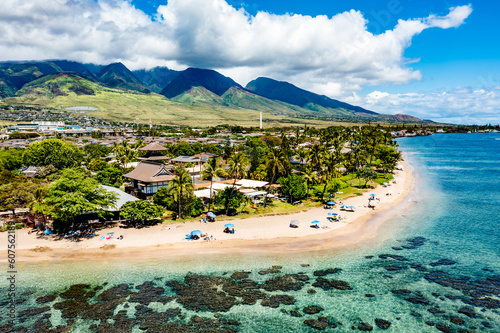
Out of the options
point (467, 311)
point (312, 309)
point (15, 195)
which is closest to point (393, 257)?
point (467, 311)

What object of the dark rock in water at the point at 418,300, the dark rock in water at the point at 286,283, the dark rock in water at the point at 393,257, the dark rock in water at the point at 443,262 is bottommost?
the dark rock in water at the point at 286,283

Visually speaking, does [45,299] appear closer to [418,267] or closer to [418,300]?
[418,300]

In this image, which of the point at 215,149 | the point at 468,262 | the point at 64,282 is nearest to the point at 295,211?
the point at 468,262

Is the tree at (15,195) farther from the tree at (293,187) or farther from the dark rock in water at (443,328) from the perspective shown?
the dark rock in water at (443,328)

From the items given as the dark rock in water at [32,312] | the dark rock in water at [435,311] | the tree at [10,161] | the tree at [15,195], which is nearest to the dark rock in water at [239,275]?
the dark rock in water at [32,312]

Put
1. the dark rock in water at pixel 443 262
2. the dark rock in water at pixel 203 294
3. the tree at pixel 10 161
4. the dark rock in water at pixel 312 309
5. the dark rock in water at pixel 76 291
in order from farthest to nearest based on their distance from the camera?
the tree at pixel 10 161 → the dark rock in water at pixel 443 262 → the dark rock in water at pixel 76 291 → the dark rock in water at pixel 203 294 → the dark rock in water at pixel 312 309
